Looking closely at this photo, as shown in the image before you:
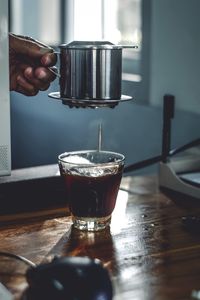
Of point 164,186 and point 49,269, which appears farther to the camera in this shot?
point 164,186

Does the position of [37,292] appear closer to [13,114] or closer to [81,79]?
[81,79]

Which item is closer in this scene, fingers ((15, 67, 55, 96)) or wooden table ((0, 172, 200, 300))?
wooden table ((0, 172, 200, 300))

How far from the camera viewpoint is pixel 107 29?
247 centimetres

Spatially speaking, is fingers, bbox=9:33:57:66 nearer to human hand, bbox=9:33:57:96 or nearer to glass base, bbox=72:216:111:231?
human hand, bbox=9:33:57:96

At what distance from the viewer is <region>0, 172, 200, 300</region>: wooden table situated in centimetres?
86

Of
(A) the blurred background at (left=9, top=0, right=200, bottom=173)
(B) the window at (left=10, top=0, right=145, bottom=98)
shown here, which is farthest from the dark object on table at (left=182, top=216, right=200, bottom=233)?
(B) the window at (left=10, top=0, right=145, bottom=98)

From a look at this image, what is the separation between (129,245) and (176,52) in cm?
82

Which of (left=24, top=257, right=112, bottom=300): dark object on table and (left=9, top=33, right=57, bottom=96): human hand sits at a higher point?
(left=9, top=33, right=57, bottom=96): human hand

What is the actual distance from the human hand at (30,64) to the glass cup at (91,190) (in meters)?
0.21

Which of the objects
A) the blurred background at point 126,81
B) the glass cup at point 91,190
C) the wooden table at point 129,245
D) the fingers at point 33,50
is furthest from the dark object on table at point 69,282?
the blurred background at point 126,81

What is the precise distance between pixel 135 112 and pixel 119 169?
86 centimetres

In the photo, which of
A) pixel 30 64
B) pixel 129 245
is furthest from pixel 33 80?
pixel 129 245

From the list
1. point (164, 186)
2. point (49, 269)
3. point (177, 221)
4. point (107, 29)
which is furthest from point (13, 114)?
point (49, 269)

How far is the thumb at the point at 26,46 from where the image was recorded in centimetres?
122
